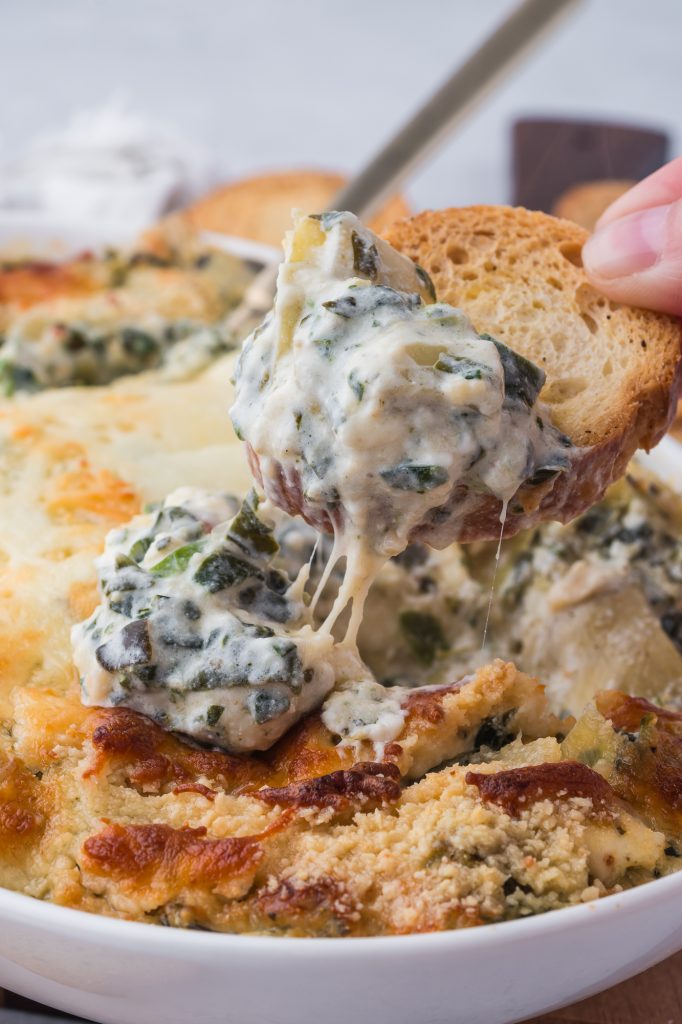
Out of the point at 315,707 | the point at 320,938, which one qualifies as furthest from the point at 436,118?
the point at 320,938

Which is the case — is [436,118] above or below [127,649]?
above

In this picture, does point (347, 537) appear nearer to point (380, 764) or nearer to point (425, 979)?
point (380, 764)

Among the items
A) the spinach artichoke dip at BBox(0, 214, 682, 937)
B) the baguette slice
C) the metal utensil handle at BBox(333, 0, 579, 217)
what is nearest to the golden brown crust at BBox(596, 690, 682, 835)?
the spinach artichoke dip at BBox(0, 214, 682, 937)

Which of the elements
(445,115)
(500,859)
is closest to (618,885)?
(500,859)

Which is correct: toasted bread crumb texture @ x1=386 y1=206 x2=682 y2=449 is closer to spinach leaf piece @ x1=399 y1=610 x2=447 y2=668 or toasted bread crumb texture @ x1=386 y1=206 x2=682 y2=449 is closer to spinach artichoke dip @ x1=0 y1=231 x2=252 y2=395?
spinach leaf piece @ x1=399 y1=610 x2=447 y2=668

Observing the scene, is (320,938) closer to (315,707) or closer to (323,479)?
(315,707)

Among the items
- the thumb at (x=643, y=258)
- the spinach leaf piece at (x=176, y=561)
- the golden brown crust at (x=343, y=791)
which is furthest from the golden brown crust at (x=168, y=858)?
the thumb at (x=643, y=258)
